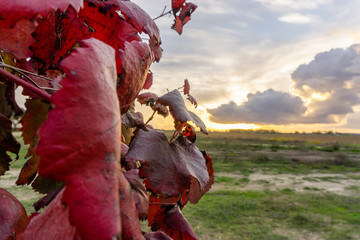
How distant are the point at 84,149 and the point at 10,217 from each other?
0.22 meters

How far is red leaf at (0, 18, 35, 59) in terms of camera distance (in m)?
0.28

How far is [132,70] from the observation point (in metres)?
0.26

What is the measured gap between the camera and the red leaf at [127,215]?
0.25 meters

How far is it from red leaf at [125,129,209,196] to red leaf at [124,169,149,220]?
29 mm

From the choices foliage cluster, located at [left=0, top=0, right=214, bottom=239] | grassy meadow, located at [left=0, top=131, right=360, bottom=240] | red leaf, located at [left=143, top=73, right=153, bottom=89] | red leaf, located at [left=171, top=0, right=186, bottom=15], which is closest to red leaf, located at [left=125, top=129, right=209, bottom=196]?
foliage cluster, located at [left=0, top=0, right=214, bottom=239]

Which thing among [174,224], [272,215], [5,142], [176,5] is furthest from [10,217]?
[272,215]

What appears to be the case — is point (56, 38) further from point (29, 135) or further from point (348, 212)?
point (348, 212)

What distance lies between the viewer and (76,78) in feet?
0.51

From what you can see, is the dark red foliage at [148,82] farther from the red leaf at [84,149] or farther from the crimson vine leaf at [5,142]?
the red leaf at [84,149]

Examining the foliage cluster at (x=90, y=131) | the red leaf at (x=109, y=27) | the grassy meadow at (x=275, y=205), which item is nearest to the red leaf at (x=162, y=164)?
the foliage cluster at (x=90, y=131)

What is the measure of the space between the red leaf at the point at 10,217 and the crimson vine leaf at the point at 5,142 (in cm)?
4

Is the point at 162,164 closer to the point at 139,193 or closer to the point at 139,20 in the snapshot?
the point at 139,193

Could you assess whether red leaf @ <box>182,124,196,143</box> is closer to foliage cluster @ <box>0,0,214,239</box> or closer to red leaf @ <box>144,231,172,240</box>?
foliage cluster @ <box>0,0,214,239</box>

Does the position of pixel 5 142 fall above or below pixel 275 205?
above
